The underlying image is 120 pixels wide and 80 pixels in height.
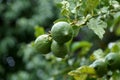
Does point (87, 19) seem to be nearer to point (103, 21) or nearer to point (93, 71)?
point (103, 21)

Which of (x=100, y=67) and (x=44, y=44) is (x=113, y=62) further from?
(x=44, y=44)

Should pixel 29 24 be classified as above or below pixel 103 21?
above

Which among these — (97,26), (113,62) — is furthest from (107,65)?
(97,26)

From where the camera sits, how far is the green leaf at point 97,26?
48.9 inches

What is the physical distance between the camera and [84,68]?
135 cm

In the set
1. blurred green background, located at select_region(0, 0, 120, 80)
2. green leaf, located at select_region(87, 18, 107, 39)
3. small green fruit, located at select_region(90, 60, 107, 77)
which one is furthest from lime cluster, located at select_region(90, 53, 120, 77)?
blurred green background, located at select_region(0, 0, 120, 80)

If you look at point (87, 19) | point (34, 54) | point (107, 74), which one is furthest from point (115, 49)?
point (34, 54)

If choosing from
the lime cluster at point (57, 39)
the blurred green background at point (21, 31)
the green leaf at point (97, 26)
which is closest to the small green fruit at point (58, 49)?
the lime cluster at point (57, 39)

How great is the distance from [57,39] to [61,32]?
0.07ft

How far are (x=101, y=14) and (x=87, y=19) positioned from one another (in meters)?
0.08

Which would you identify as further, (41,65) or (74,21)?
(41,65)

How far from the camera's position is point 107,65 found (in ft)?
4.44

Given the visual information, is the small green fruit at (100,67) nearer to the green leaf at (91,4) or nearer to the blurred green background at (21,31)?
the green leaf at (91,4)

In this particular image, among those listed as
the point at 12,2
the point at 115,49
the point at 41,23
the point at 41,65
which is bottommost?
the point at 115,49
